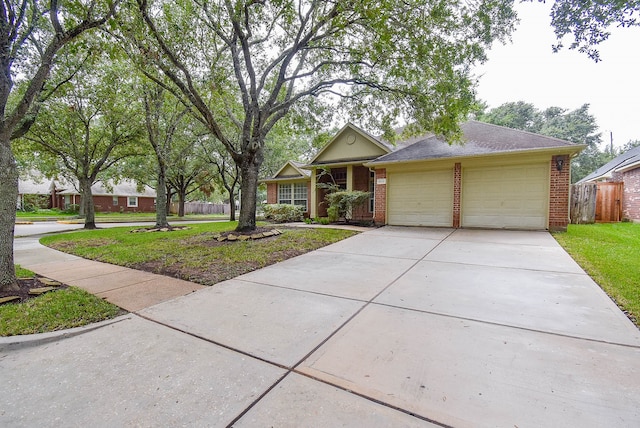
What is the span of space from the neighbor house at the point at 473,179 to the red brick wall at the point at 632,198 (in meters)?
6.91

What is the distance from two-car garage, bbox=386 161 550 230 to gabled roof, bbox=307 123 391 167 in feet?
6.67

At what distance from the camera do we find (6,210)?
12.1ft

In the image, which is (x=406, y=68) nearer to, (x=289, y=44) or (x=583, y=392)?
(x=289, y=44)

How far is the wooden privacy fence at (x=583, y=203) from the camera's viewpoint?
37.6ft

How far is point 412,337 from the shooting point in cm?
256

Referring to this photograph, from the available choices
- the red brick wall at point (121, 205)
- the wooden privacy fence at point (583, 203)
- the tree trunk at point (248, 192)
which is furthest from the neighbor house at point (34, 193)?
the wooden privacy fence at point (583, 203)

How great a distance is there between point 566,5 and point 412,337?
5590mm

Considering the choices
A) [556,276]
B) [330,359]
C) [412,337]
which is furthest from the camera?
[556,276]

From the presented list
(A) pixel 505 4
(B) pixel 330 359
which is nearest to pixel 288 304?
(B) pixel 330 359

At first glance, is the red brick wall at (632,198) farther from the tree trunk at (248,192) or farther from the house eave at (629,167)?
the tree trunk at (248,192)

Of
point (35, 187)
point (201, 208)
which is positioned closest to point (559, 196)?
point (201, 208)

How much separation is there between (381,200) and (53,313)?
34.2 feet

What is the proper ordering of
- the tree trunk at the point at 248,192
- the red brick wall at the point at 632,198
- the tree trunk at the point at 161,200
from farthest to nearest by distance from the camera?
the red brick wall at the point at 632,198 < the tree trunk at the point at 161,200 < the tree trunk at the point at 248,192

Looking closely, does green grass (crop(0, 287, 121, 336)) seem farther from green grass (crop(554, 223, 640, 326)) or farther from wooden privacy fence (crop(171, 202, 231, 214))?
wooden privacy fence (crop(171, 202, 231, 214))
